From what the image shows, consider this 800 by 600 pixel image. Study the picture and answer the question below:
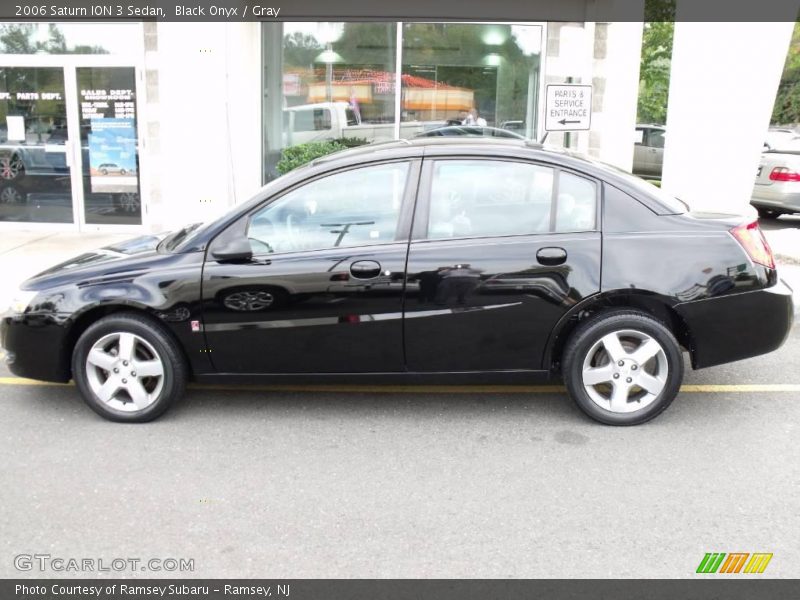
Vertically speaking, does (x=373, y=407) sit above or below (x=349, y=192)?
below

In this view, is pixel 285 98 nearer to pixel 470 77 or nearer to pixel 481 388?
pixel 470 77

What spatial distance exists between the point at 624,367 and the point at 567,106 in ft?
16.1

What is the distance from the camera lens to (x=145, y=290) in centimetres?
438

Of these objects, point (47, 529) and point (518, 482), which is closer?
point (47, 529)

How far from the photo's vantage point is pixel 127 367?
446 centimetres

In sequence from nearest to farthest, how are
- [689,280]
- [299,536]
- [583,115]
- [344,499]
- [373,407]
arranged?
[299,536] → [344,499] → [689,280] → [373,407] → [583,115]

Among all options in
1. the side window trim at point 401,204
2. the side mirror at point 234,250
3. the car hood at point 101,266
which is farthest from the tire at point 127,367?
the side window trim at point 401,204

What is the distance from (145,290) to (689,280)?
10.00 ft
